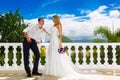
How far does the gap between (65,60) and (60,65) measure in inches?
→ 7.3

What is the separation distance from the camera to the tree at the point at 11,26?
49.5ft

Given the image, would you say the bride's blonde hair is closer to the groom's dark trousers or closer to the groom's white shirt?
the groom's white shirt

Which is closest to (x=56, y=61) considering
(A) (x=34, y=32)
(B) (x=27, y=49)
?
(B) (x=27, y=49)

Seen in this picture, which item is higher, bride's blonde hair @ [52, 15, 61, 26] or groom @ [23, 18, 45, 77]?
bride's blonde hair @ [52, 15, 61, 26]

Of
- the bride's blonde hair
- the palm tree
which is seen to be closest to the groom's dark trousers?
the bride's blonde hair

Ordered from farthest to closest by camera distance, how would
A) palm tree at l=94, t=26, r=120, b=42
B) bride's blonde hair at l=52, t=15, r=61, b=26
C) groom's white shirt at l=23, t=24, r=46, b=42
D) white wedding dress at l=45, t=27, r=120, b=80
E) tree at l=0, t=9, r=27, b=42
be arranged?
1. tree at l=0, t=9, r=27, b=42
2. palm tree at l=94, t=26, r=120, b=42
3. groom's white shirt at l=23, t=24, r=46, b=42
4. white wedding dress at l=45, t=27, r=120, b=80
5. bride's blonde hair at l=52, t=15, r=61, b=26

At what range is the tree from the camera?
15078 millimetres

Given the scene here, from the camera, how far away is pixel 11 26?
15.6 m

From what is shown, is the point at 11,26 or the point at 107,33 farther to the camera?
the point at 11,26

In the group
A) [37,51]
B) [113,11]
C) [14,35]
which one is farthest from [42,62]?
[113,11]

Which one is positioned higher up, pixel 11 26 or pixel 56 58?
pixel 11 26

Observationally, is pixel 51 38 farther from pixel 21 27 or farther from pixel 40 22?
pixel 21 27

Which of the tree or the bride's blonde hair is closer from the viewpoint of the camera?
the bride's blonde hair

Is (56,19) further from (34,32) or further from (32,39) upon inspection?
(32,39)
